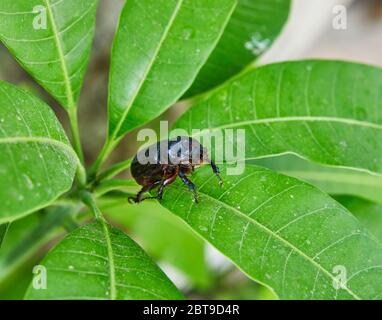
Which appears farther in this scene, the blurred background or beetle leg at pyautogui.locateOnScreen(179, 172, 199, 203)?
the blurred background

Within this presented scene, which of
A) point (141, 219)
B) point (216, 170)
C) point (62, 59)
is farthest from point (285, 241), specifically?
point (141, 219)

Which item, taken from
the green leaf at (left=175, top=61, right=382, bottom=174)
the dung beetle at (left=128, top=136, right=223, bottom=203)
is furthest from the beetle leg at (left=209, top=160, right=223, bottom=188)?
the green leaf at (left=175, top=61, right=382, bottom=174)

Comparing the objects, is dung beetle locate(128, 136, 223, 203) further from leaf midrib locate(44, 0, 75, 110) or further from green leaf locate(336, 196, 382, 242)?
green leaf locate(336, 196, 382, 242)

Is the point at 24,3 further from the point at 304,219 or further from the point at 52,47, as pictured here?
the point at 304,219

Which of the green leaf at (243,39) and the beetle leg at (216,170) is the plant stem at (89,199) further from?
the green leaf at (243,39)

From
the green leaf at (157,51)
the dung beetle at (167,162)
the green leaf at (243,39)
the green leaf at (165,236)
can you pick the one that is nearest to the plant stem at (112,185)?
the dung beetle at (167,162)
